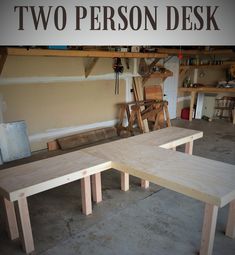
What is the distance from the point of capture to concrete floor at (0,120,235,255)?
1.81 m

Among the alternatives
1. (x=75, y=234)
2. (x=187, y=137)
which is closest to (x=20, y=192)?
(x=75, y=234)

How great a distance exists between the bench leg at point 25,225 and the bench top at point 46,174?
99mm

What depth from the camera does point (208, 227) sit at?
160cm

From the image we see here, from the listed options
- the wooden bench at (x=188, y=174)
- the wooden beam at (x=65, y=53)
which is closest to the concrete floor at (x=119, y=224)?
the wooden bench at (x=188, y=174)

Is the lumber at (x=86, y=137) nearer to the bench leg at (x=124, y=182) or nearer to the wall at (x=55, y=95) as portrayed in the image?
the wall at (x=55, y=95)

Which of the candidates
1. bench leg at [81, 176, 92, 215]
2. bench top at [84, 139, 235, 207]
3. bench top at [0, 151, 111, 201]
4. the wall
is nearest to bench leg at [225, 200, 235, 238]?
bench top at [84, 139, 235, 207]

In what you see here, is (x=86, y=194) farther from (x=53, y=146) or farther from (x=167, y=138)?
(x=53, y=146)

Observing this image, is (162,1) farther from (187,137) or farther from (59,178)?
(187,137)

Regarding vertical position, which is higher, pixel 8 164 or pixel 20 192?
pixel 20 192

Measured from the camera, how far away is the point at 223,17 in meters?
0.63

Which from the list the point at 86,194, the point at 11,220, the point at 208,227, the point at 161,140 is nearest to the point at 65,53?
the point at 161,140

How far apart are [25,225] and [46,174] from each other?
0.37m

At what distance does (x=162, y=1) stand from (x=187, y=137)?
231 cm

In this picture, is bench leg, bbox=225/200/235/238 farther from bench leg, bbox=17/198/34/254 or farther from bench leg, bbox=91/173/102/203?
bench leg, bbox=17/198/34/254
